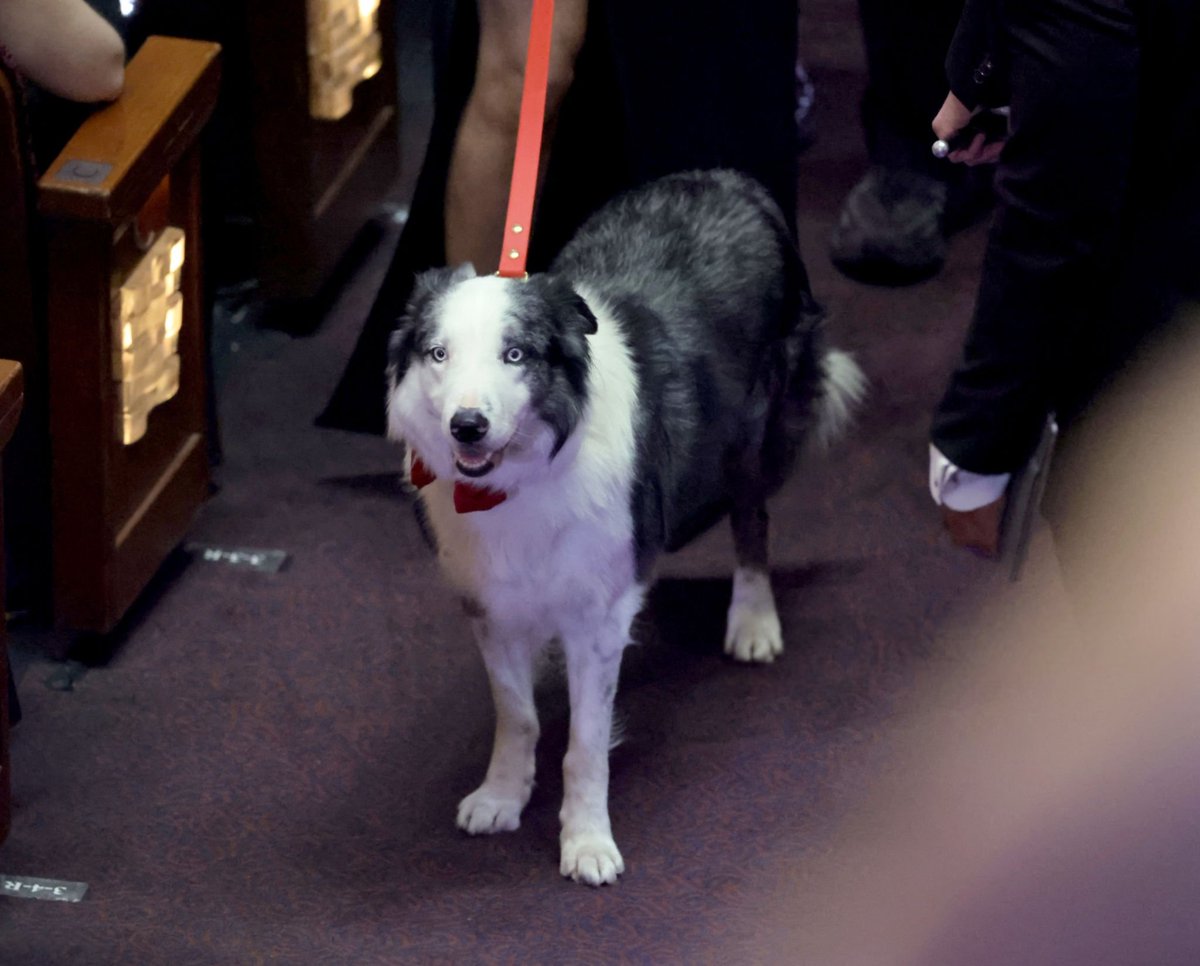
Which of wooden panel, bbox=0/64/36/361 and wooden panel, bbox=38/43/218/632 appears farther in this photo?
wooden panel, bbox=38/43/218/632

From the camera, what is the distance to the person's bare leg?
8.05ft

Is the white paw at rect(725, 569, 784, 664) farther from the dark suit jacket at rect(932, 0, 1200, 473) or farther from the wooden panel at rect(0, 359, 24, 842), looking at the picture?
the wooden panel at rect(0, 359, 24, 842)

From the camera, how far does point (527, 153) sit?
195 centimetres

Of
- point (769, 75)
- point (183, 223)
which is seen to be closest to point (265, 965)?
point (183, 223)

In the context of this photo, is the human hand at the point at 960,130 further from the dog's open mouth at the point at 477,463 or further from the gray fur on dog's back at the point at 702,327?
the dog's open mouth at the point at 477,463

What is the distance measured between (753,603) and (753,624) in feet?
0.11

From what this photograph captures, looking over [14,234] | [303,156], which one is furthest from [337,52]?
[14,234]

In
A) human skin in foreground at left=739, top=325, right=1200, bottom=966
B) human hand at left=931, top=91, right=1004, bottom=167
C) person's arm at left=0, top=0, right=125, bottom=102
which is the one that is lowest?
human skin in foreground at left=739, top=325, right=1200, bottom=966

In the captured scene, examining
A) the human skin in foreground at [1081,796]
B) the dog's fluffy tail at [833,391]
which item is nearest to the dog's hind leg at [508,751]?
the human skin in foreground at [1081,796]

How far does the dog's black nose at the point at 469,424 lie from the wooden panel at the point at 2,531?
1.60 ft

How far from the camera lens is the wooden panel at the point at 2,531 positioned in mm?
1750

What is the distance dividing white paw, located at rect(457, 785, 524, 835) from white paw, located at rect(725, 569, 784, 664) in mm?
503

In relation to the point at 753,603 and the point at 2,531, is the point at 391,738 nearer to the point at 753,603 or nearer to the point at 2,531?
the point at 753,603

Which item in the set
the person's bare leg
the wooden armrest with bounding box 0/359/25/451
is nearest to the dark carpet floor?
the person's bare leg
